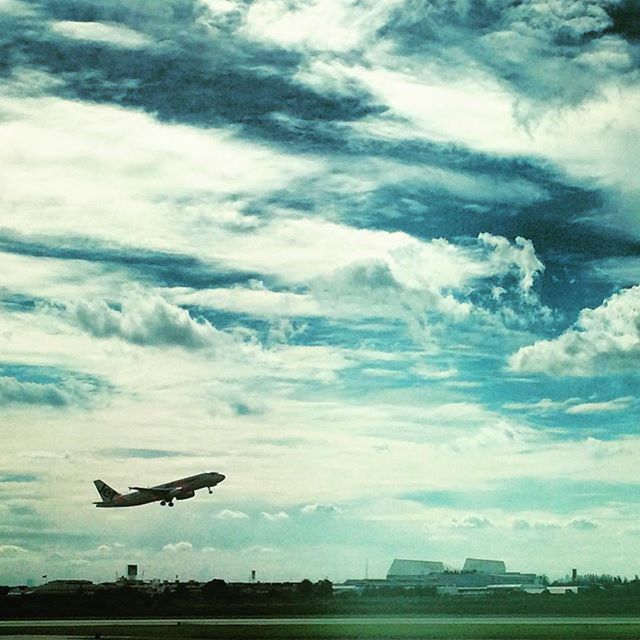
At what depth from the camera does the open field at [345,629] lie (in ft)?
374

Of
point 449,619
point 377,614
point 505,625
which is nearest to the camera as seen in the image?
point 505,625

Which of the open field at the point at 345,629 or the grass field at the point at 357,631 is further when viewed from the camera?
the open field at the point at 345,629

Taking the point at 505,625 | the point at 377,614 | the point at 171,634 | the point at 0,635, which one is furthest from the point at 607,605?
the point at 0,635

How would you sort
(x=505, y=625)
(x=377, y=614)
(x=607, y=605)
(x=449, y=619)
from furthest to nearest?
(x=607, y=605) → (x=377, y=614) → (x=449, y=619) → (x=505, y=625)

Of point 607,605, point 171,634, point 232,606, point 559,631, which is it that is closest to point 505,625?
point 559,631

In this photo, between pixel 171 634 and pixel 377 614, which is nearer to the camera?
pixel 171 634

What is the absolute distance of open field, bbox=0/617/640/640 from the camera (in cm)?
11412

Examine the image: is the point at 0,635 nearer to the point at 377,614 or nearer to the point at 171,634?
the point at 171,634

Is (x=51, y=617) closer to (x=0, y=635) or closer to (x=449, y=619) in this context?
(x=0, y=635)

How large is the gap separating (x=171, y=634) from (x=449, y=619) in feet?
152

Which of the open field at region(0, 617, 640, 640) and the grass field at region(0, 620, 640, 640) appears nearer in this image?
the grass field at region(0, 620, 640, 640)

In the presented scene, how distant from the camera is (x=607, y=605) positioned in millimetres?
180500

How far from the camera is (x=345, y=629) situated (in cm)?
12506

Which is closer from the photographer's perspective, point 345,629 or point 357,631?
point 357,631
